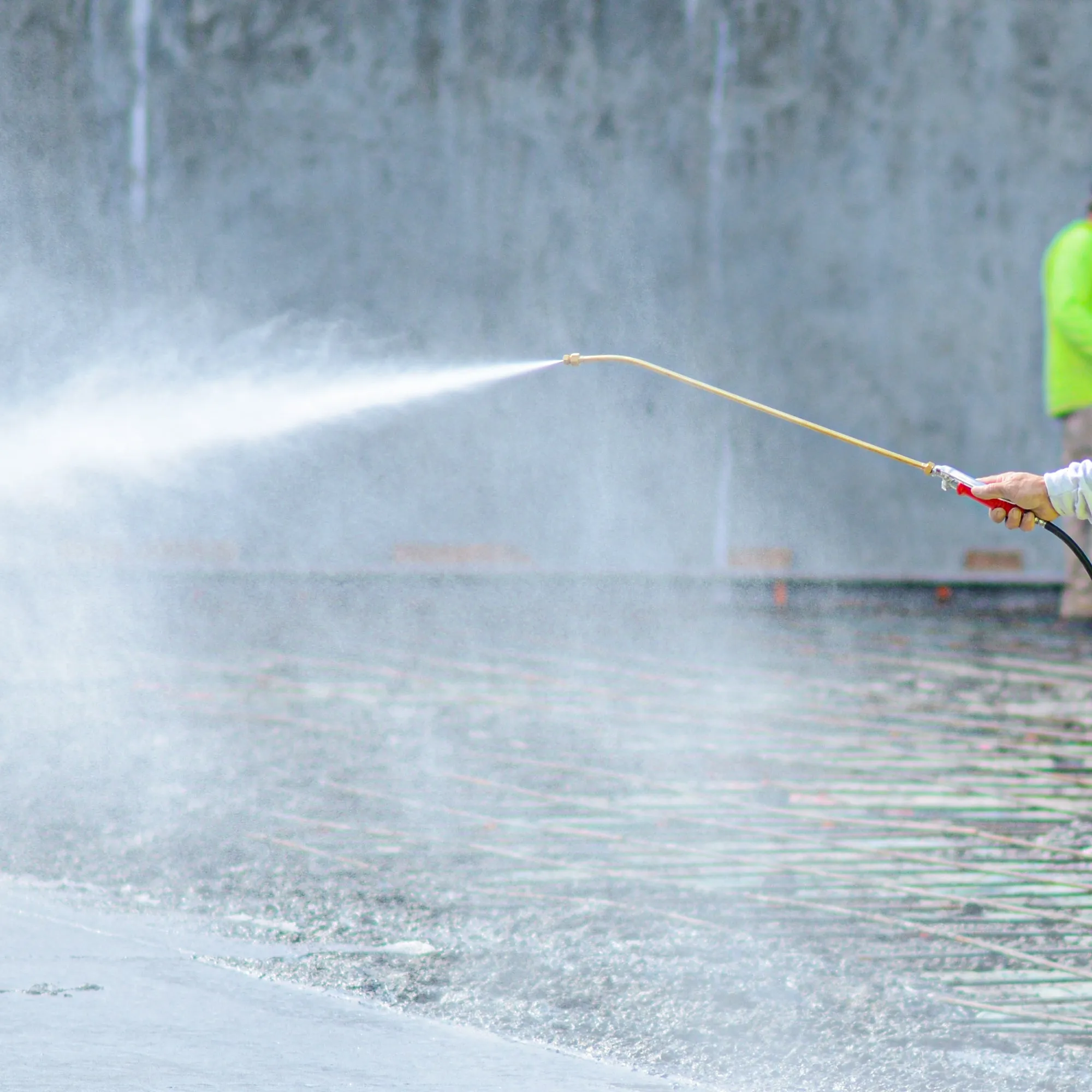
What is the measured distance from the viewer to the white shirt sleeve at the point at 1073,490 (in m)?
3.94

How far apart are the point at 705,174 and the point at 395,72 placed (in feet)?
6.89

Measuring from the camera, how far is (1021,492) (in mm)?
3979

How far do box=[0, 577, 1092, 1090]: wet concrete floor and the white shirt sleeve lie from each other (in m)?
1.09

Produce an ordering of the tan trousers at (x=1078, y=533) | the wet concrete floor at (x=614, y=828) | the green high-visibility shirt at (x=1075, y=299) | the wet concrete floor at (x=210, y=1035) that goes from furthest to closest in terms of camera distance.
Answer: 1. the tan trousers at (x=1078, y=533)
2. the green high-visibility shirt at (x=1075, y=299)
3. the wet concrete floor at (x=614, y=828)
4. the wet concrete floor at (x=210, y=1035)

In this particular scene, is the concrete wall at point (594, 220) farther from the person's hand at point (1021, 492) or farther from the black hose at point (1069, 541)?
the person's hand at point (1021, 492)

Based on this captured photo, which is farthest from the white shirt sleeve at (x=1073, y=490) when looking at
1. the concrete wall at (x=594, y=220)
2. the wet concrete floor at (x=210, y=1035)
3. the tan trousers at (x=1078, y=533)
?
the concrete wall at (x=594, y=220)

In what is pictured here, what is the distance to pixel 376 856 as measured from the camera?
510 cm

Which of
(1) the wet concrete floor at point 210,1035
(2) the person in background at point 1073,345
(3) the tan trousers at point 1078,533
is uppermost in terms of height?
(2) the person in background at point 1073,345

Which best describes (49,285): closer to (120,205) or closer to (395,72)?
(120,205)

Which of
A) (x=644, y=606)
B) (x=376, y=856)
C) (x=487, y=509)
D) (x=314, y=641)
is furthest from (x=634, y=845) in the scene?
(x=487, y=509)

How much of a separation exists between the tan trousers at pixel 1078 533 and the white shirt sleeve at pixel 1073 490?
18.1ft

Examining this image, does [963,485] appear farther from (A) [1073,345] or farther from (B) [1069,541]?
(A) [1073,345]

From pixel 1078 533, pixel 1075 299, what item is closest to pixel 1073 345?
pixel 1075 299

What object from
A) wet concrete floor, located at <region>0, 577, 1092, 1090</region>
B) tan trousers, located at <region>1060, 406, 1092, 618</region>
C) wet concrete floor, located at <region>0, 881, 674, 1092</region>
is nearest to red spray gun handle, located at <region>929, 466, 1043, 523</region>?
wet concrete floor, located at <region>0, 577, 1092, 1090</region>
